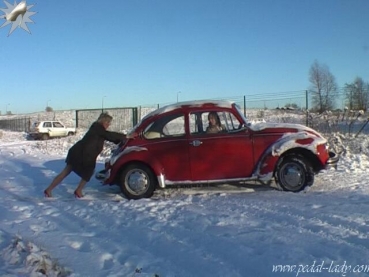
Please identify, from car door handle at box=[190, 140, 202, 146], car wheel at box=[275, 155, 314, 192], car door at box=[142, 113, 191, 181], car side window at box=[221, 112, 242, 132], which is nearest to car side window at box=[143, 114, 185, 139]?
car door at box=[142, 113, 191, 181]

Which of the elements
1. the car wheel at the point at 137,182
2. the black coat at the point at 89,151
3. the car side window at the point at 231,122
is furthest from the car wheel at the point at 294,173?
the black coat at the point at 89,151

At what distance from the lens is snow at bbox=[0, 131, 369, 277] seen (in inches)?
152

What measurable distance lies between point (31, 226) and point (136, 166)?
2.35 metres

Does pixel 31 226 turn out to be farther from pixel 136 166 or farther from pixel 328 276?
pixel 328 276

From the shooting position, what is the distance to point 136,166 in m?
7.46

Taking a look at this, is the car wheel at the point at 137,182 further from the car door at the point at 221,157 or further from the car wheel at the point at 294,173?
the car wheel at the point at 294,173

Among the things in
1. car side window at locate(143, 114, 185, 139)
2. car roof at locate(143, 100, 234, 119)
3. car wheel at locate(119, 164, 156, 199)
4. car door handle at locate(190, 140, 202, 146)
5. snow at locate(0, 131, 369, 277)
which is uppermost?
car roof at locate(143, 100, 234, 119)

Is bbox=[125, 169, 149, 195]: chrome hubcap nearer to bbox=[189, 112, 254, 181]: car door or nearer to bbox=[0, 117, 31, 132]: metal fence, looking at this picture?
bbox=[189, 112, 254, 181]: car door

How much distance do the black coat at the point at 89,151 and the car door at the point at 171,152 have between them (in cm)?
69

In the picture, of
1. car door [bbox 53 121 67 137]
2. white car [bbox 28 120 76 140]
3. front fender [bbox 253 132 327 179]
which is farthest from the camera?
car door [bbox 53 121 67 137]

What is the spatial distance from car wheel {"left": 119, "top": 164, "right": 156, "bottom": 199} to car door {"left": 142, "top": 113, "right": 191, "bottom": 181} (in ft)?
0.87

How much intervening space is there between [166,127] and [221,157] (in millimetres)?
1205

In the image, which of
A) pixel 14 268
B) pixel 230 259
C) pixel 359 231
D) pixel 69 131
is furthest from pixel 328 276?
pixel 69 131

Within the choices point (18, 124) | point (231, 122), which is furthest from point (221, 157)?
point (18, 124)
